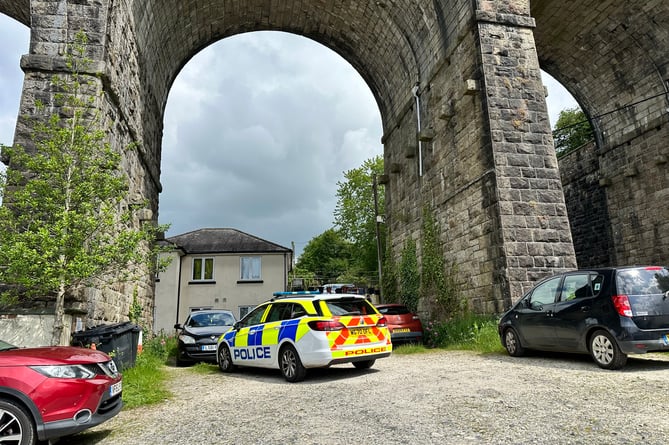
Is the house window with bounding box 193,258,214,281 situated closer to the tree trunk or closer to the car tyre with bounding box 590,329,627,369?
the tree trunk

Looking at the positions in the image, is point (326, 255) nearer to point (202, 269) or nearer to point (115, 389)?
point (202, 269)

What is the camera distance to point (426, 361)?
8609 millimetres

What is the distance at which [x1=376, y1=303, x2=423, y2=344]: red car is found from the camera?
1204 centimetres

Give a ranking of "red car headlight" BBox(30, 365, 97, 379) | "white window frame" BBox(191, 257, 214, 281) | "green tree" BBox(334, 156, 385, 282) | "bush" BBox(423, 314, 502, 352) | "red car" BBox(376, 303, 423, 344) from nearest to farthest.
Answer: "red car headlight" BBox(30, 365, 97, 379), "bush" BBox(423, 314, 502, 352), "red car" BBox(376, 303, 423, 344), "white window frame" BBox(191, 257, 214, 281), "green tree" BBox(334, 156, 385, 282)

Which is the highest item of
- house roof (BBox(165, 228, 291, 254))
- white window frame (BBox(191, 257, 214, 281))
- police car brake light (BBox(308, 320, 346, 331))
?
house roof (BBox(165, 228, 291, 254))

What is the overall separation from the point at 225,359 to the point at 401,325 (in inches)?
195

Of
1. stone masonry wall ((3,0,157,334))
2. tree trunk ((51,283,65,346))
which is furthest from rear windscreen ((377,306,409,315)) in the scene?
tree trunk ((51,283,65,346))

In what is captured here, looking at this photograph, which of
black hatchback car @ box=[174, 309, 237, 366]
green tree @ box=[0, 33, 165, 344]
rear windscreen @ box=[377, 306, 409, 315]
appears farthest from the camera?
rear windscreen @ box=[377, 306, 409, 315]

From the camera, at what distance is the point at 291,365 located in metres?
7.34

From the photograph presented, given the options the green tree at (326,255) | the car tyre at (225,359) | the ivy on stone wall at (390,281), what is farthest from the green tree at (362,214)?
the car tyre at (225,359)

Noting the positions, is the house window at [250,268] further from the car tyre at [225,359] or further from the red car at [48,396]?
the red car at [48,396]

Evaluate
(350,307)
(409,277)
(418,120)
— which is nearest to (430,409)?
(350,307)

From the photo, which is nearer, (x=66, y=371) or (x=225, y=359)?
(x=66, y=371)

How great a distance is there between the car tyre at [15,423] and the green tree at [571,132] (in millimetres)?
36949
